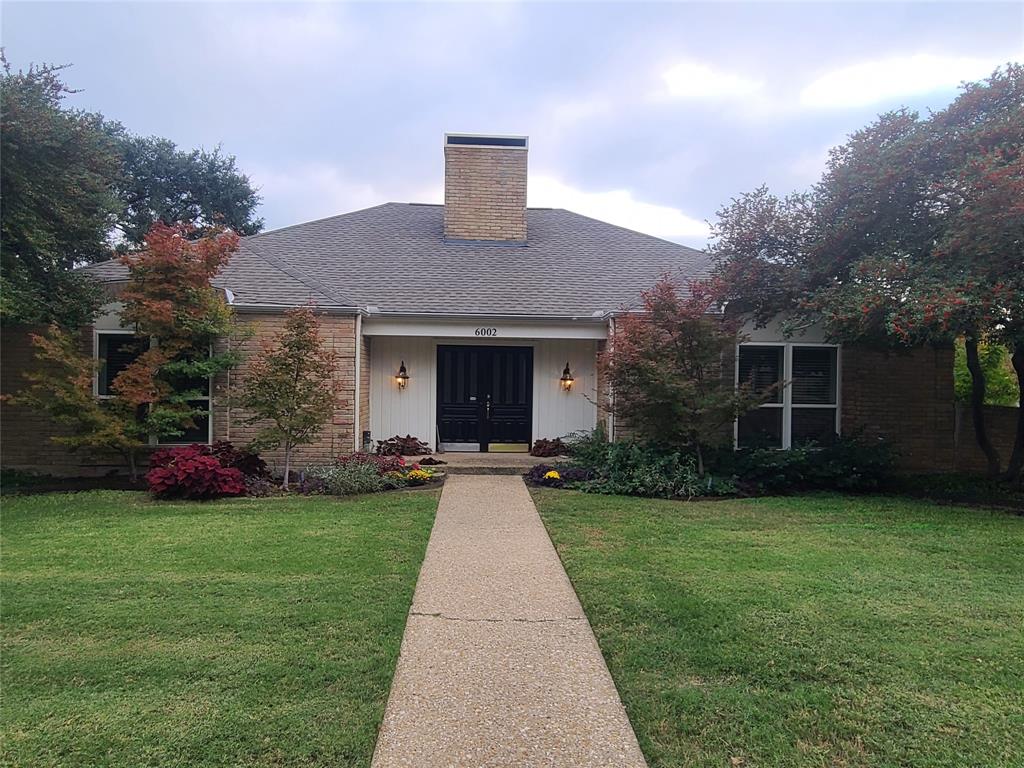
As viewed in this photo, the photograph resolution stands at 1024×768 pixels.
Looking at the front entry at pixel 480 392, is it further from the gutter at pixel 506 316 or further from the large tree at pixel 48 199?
the large tree at pixel 48 199

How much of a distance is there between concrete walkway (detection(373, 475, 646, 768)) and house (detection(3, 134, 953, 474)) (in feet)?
19.8

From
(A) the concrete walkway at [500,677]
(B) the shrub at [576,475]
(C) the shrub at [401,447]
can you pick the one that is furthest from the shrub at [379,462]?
(A) the concrete walkway at [500,677]

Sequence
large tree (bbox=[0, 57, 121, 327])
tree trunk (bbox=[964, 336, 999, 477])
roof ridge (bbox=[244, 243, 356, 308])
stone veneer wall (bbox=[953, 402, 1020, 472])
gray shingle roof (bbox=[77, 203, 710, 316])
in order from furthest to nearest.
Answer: stone veneer wall (bbox=[953, 402, 1020, 472])
gray shingle roof (bbox=[77, 203, 710, 316])
roof ridge (bbox=[244, 243, 356, 308])
tree trunk (bbox=[964, 336, 999, 477])
large tree (bbox=[0, 57, 121, 327])

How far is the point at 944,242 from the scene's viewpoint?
23.2 feet

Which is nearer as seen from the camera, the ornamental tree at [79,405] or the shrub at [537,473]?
the ornamental tree at [79,405]

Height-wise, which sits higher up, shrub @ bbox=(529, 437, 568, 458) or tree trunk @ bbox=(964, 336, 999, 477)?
tree trunk @ bbox=(964, 336, 999, 477)

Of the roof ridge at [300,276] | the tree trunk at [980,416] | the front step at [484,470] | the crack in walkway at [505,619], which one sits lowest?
the crack in walkway at [505,619]

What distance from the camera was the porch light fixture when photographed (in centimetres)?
1190

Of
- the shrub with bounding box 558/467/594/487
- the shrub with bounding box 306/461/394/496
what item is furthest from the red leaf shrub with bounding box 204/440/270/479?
the shrub with bounding box 558/467/594/487

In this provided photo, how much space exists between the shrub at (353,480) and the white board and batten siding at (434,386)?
9.73 ft

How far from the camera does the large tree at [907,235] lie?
6.64 meters

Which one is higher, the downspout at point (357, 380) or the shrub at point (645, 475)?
the downspout at point (357, 380)

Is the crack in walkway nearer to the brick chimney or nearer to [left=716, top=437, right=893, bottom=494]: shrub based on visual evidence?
[left=716, top=437, right=893, bottom=494]: shrub

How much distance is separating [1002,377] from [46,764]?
52.5ft
